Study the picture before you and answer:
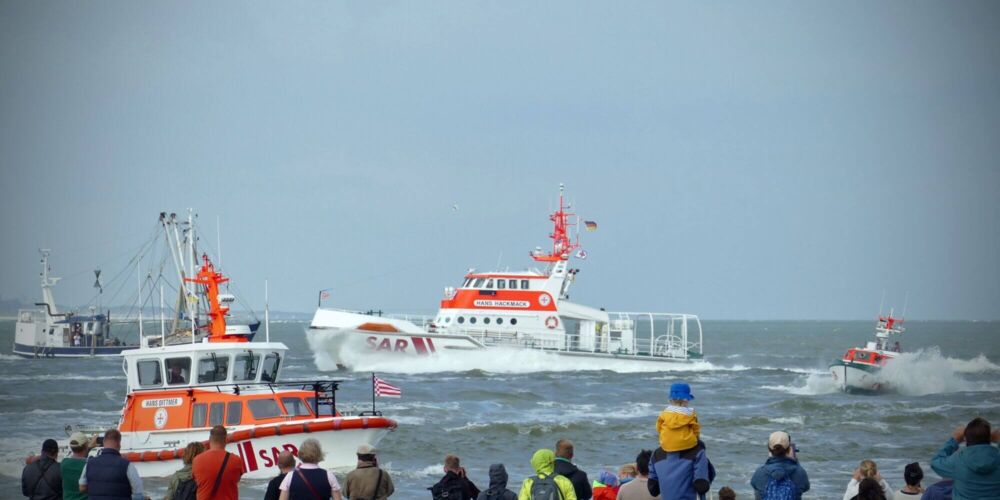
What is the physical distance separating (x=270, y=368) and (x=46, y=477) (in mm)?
8447

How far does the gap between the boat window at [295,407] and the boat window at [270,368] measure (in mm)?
842

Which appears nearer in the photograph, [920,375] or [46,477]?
[46,477]

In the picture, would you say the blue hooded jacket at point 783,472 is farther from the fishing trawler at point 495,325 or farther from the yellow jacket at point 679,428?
the fishing trawler at point 495,325

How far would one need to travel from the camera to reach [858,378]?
1496 inches

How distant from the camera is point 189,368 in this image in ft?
57.4

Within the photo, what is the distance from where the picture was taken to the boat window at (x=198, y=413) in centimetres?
1709

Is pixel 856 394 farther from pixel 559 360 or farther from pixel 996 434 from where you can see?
pixel 996 434

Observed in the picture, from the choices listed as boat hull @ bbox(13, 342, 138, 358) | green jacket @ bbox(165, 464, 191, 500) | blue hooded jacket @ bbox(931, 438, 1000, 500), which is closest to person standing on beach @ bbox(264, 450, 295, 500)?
green jacket @ bbox(165, 464, 191, 500)

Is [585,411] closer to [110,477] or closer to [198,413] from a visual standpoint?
[198,413]

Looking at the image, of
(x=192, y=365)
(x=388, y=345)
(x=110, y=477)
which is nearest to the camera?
(x=110, y=477)

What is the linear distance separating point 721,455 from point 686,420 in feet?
53.3

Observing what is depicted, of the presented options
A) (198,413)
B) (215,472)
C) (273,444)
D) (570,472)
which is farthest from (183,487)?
(198,413)

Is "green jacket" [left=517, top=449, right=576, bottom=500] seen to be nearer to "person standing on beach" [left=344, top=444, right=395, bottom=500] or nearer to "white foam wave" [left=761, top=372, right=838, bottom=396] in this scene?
"person standing on beach" [left=344, top=444, right=395, bottom=500]

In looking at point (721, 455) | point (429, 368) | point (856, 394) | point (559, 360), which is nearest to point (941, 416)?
point (856, 394)
